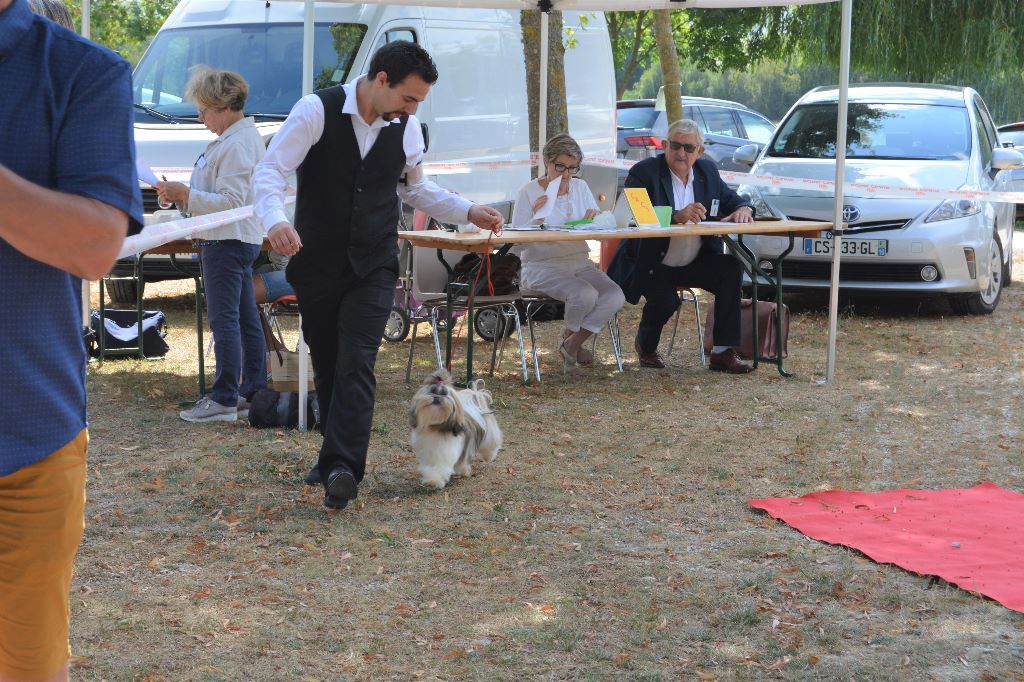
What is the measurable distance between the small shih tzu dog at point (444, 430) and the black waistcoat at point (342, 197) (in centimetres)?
70

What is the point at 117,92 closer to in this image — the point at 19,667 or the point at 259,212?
the point at 19,667

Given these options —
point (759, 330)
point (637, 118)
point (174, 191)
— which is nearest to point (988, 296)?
point (759, 330)

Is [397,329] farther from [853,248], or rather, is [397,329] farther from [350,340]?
[350,340]

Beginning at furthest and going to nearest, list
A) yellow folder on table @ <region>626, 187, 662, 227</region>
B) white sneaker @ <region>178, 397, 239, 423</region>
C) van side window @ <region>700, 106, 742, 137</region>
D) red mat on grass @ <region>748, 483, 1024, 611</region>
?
van side window @ <region>700, 106, 742, 137</region> → yellow folder on table @ <region>626, 187, 662, 227</region> → white sneaker @ <region>178, 397, 239, 423</region> → red mat on grass @ <region>748, 483, 1024, 611</region>

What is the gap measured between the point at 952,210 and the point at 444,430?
6070mm

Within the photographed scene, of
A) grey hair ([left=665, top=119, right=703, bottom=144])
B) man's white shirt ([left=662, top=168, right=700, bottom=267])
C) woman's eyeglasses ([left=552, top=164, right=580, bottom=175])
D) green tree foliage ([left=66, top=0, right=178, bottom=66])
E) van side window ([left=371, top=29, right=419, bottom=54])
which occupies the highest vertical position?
green tree foliage ([left=66, top=0, right=178, bottom=66])

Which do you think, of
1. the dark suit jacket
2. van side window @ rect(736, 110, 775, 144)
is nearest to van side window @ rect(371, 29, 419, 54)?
the dark suit jacket

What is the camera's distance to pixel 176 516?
4707 millimetres

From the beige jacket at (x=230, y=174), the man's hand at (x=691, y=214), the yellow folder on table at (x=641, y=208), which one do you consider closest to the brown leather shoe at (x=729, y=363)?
the man's hand at (x=691, y=214)

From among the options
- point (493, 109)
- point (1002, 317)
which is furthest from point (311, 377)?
point (1002, 317)

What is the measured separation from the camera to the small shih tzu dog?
4.97 metres

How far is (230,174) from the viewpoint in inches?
235

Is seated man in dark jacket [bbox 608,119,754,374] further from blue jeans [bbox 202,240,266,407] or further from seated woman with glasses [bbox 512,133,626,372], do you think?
blue jeans [bbox 202,240,266,407]

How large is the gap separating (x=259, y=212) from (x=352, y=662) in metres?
1.93
